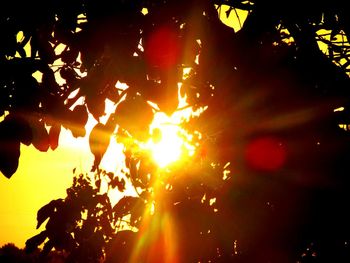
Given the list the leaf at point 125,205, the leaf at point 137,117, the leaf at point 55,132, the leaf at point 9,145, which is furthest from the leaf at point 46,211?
the leaf at point 137,117

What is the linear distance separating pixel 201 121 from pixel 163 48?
4.04 feet

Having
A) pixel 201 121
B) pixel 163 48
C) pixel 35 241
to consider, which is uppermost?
pixel 201 121

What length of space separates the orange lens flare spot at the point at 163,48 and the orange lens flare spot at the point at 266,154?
917 mm

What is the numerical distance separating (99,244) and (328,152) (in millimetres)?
1704

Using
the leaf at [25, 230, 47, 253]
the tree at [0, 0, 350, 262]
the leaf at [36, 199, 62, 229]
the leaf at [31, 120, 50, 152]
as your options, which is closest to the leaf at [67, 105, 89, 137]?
the tree at [0, 0, 350, 262]

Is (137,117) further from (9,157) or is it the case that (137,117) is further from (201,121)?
(201,121)

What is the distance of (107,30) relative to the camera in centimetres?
104

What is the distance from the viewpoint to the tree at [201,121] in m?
1.20

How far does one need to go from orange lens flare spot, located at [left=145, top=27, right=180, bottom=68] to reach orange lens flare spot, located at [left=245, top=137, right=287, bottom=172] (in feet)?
3.01

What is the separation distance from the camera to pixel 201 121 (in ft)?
7.85

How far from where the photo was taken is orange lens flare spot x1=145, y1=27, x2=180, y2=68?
1.20 metres

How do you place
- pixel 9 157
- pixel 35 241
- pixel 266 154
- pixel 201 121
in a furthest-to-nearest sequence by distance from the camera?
1. pixel 201 121
2. pixel 35 241
3. pixel 266 154
4. pixel 9 157

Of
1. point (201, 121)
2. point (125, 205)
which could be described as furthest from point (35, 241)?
point (201, 121)

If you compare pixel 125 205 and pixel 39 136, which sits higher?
pixel 39 136
